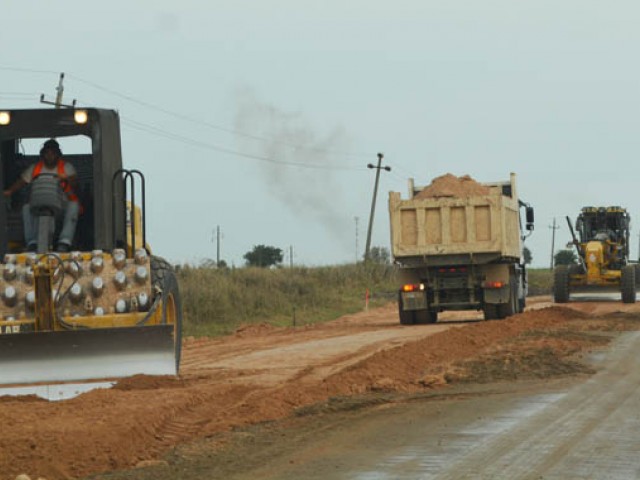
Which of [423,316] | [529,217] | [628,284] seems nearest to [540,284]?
[628,284]

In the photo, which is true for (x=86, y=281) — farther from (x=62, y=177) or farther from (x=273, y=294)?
(x=273, y=294)

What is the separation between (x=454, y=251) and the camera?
27500 millimetres

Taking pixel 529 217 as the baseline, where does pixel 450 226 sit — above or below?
below

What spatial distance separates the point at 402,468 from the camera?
8.57 m

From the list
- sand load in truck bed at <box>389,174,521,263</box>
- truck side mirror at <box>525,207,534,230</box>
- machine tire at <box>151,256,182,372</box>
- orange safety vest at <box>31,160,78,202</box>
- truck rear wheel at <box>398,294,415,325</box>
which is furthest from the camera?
truck side mirror at <box>525,207,534,230</box>

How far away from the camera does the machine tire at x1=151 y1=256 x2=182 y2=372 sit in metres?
13.5

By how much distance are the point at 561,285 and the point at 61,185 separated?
27754 mm

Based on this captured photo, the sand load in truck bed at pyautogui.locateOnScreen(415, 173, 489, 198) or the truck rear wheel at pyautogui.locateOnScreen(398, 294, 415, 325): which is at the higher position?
the sand load in truck bed at pyautogui.locateOnScreen(415, 173, 489, 198)

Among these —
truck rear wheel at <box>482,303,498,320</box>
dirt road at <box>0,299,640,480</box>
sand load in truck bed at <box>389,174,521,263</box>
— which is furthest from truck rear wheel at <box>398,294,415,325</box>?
dirt road at <box>0,299,640,480</box>

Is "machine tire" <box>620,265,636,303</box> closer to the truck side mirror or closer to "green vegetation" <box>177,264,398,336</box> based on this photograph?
the truck side mirror

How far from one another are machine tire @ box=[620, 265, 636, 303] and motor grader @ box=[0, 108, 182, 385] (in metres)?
25.7

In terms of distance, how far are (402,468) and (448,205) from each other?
19260 mm

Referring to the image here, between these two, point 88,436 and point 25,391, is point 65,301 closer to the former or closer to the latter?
point 25,391

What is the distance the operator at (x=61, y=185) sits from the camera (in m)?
13.8
